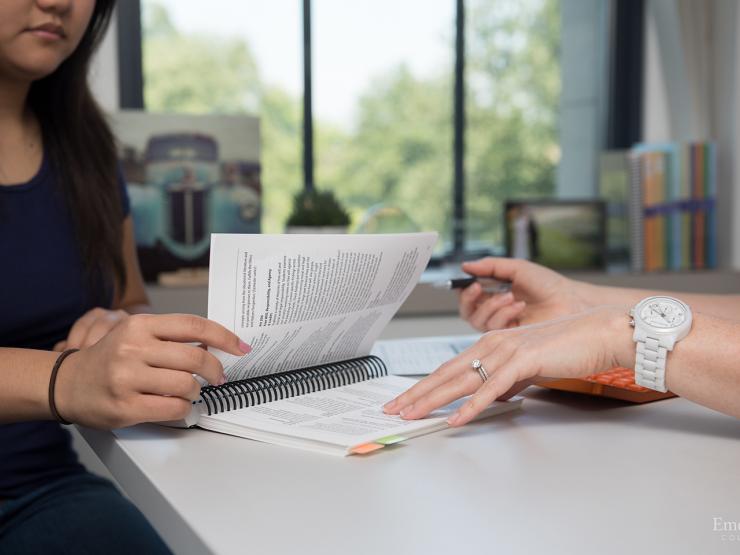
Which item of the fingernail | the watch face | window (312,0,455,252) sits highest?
window (312,0,455,252)

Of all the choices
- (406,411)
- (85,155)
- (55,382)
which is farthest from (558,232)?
(55,382)

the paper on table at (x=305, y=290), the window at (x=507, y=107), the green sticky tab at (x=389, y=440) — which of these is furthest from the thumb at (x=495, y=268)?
the window at (x=507, y=107)

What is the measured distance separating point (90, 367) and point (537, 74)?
2.35 metres

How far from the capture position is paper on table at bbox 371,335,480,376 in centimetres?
104

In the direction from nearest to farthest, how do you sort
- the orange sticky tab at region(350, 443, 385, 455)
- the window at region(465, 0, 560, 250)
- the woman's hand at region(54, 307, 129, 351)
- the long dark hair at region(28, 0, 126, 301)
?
the orange sticky tab at region(350, 443, 385, 455)
the woman's hand at region(54, 307, 129, 351)
the long dark hair at region(28, 0, 126, 301)
the window at region(465, 0, 560, 250)

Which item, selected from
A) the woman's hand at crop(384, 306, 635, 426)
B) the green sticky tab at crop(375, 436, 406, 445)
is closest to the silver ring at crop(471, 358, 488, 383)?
the woman's hand at crop(384, 306, 635, 426)

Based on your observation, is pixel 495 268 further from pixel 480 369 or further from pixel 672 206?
pixel 672 206

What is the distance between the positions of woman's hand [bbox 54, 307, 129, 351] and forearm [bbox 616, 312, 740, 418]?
2.03 ft

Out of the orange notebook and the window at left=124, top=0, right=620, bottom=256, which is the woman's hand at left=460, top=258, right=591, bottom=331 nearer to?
the orange notebook

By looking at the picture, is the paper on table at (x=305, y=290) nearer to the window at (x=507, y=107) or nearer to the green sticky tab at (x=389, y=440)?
the green sticky tab at (x=389, y=440)

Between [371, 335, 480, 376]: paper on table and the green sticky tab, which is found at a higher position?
the green sticky tab

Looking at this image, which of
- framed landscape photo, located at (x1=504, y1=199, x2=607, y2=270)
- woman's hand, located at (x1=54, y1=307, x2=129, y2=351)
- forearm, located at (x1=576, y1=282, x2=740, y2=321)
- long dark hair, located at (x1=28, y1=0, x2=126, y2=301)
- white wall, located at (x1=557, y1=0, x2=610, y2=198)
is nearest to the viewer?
woman's hand, located at (x1=54, y1=307, x2=129, y2=351)

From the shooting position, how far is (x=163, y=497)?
0.60m

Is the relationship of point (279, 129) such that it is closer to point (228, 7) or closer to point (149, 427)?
point (228, 7)
